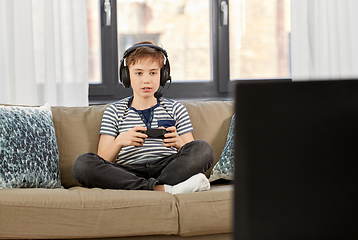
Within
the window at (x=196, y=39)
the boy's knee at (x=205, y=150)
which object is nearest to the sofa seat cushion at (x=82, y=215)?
the boy's knee at (x=205, y=150)

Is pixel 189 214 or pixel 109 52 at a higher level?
pixel 109 52

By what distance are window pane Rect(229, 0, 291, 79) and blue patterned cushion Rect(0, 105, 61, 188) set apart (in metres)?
1.50

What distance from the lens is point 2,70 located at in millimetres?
2248

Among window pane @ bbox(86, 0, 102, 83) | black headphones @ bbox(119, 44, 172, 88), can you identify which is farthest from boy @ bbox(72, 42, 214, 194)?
window pane @ bbox(86, 0, 102, 83)

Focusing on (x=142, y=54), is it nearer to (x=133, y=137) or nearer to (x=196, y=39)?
(x=133, y=137)

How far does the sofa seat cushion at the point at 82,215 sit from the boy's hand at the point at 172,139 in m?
0.45

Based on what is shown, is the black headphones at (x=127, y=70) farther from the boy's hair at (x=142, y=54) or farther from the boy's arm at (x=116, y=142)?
the boy's arm at (x=116, y=142)

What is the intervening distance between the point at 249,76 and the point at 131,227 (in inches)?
69.7

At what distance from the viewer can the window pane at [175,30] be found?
8.55 ft

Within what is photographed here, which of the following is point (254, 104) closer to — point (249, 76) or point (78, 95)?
point (78, 95)

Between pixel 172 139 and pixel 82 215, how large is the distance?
0.61 m

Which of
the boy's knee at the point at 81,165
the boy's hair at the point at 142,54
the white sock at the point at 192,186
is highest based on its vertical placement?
the boy's hair at the point at 142,54

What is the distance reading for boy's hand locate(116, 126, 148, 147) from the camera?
1.69 meters

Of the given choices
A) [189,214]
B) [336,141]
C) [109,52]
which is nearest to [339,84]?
[336,141]
